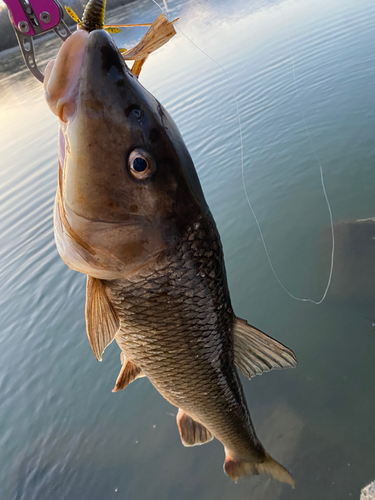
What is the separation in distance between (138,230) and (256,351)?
100cm

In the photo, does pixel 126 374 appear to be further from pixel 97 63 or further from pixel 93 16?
pixel 93 16

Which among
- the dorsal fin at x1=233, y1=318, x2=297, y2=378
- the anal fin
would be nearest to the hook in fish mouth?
the dorsal fin at x1=233, y1=318, x2=297, y2=378

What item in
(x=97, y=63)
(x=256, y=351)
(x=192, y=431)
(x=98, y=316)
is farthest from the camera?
(x=192, y=431)

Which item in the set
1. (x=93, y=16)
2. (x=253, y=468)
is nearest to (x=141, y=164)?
(x=93, y=16)

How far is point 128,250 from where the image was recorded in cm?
132

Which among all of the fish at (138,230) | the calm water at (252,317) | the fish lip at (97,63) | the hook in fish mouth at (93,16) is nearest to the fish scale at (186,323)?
Answer: the fish at (138,230)

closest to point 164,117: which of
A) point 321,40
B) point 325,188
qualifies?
point 325,188

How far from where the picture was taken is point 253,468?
2359 millimetres

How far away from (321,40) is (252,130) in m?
Answer: 4.76

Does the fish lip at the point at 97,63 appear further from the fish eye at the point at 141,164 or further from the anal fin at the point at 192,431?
the anal fin at the point at 192,431

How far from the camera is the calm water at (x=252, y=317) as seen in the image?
3059mm

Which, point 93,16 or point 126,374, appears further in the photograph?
point 126,374

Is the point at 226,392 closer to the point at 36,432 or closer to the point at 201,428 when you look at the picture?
the point at 201,428

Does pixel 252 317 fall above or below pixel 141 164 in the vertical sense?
below
